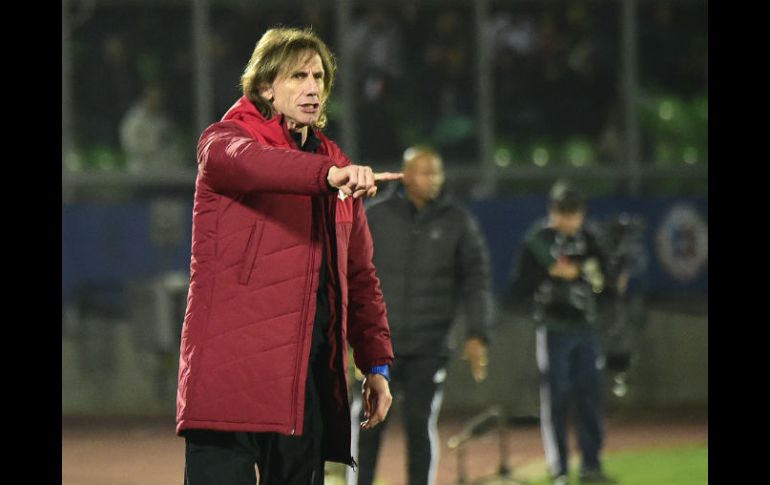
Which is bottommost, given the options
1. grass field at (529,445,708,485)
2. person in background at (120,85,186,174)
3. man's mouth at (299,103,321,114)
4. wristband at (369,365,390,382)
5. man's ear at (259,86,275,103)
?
grass field at (529,445,708,485)

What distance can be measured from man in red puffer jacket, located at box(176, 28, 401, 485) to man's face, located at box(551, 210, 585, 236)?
544cm

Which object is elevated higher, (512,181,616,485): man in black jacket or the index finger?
the index finger

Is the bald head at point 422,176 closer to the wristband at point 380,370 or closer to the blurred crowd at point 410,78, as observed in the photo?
the wristband at point 380,370

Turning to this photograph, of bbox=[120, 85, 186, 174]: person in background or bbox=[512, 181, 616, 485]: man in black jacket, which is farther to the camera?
bbox=[120, 85, 186, 174]: person in background

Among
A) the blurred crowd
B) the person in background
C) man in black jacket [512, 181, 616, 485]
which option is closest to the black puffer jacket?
man in black jacket [512, 181, 616, 485]

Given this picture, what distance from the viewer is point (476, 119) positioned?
16.4 metres

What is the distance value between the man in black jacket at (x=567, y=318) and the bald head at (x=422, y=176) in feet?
5.10

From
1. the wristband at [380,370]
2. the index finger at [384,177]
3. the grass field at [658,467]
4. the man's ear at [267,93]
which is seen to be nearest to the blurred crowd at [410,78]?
the grass field at [658,467]

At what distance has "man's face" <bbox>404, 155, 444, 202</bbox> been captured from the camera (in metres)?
8.52

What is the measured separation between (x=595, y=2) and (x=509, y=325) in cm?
372

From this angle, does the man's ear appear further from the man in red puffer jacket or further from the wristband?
the wristband

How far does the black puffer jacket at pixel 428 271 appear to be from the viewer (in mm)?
8359

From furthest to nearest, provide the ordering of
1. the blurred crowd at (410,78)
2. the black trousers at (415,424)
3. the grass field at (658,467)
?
the blurred crowd at (410,78)
the grass field at (658,467)
the black trousers at (415,424)

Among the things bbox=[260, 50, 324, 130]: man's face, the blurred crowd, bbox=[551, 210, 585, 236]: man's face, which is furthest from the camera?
the blurred crowd
